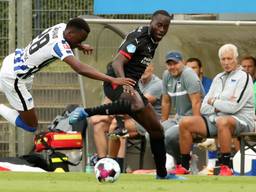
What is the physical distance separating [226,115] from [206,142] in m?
0.86

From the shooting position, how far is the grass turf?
11445mm

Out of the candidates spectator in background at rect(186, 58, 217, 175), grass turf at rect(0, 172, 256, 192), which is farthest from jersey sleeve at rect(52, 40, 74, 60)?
spectator in background at rect(186, 58, 217, 175)

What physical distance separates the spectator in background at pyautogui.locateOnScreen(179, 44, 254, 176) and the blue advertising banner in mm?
1011

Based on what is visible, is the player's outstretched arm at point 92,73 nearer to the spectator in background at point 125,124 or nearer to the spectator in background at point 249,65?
the spectator in background at point 125,124

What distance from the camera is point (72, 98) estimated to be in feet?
60.6

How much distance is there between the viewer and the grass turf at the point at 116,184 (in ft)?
37.6

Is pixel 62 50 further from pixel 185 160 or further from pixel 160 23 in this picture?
pixel 185 160

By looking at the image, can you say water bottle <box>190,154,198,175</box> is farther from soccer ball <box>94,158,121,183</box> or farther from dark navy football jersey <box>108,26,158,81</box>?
soccer ball <box>94,158,121,183</box>

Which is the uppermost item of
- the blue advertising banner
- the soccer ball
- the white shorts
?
the blue advertising banner

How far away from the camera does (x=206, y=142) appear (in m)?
16.2

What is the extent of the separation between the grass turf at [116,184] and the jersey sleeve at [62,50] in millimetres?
1510

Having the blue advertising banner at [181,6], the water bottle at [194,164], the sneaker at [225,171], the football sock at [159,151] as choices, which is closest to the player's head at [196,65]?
the blue advertising banner at [181,6]

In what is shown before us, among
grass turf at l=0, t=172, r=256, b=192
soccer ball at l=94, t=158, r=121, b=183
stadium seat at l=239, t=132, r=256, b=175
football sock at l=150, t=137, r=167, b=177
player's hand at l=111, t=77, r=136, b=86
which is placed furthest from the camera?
stadium seat at l=239, t=132, r=256, b=175

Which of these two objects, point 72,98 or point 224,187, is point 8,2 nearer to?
point 72,98
